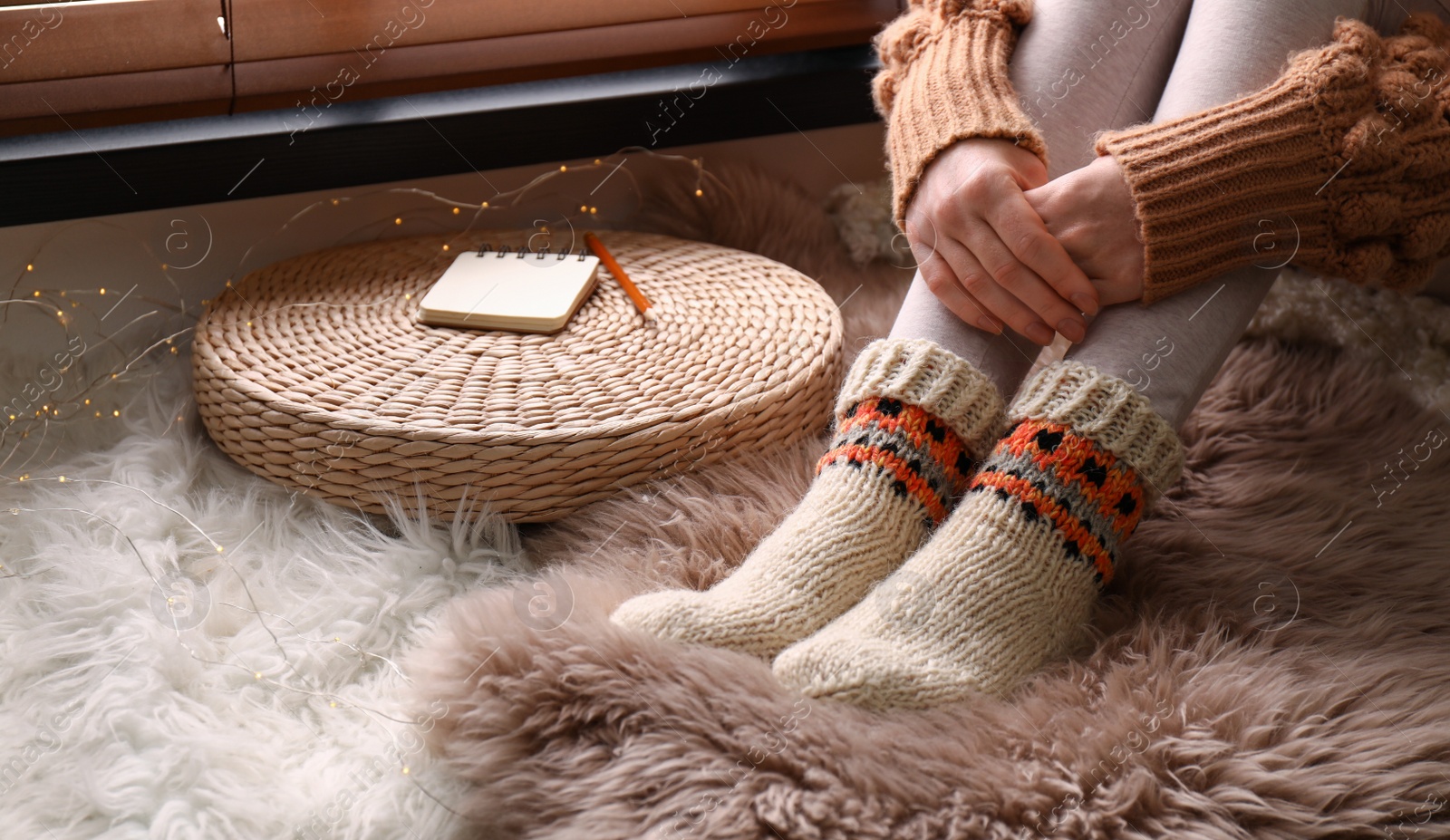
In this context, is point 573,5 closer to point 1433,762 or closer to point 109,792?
point 109,792

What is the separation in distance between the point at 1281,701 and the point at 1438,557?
0.76 feet

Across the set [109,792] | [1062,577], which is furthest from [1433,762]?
[109,792]

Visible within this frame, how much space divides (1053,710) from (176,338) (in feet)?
2.94

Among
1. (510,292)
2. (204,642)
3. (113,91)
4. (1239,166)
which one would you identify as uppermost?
(1239,166)

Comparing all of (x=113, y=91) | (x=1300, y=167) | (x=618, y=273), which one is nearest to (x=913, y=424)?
(x=1300, y=167)

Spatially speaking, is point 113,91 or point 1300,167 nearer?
point 1300,167

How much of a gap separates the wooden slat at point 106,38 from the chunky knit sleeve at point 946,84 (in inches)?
26.0

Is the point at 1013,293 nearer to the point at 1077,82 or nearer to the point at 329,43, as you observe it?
the point at 1077,82

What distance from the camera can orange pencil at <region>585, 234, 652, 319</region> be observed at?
0.94 meters

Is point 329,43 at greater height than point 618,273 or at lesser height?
greater

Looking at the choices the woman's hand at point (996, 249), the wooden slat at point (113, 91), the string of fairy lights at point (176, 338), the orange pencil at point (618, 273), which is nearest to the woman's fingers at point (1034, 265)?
the woman's hand at point (996, 249)

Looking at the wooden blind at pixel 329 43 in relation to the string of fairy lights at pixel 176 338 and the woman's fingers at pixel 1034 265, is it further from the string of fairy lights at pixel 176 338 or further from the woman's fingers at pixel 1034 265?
the woman's fingers at pixel 1034 265

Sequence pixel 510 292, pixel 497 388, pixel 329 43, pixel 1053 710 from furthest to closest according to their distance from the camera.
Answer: pixel 329 43 < pixel 510 292 < pixel 497 388 < pixel 1053 710

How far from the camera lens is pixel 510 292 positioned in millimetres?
930
